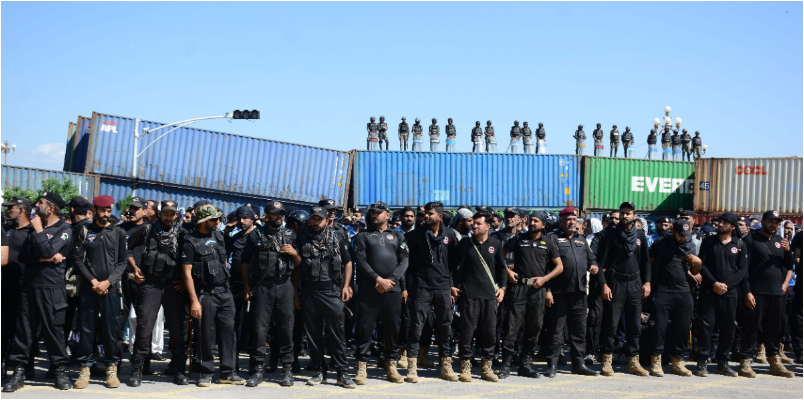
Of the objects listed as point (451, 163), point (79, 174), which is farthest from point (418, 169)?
point (79, 174)

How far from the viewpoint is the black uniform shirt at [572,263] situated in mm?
8539

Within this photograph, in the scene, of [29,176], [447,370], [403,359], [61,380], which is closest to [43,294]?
[61,380]

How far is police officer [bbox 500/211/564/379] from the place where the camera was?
27.6 feet

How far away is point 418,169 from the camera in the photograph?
32219 millimetres

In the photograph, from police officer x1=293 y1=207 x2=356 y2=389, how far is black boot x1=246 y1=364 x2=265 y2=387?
1.63 ft

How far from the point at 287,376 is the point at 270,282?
97 cm

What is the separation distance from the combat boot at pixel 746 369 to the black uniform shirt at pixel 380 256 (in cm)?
415

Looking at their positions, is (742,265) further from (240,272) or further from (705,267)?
(240,272)

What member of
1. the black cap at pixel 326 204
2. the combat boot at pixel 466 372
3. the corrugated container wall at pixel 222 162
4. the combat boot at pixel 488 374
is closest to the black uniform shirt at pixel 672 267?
the combat boot at pixel 488 374

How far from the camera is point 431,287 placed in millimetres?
8133

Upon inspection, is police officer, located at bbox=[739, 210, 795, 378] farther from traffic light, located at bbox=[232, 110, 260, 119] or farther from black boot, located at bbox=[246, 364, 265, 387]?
traffic light, located at bbox=[232, 110, 260, 119]

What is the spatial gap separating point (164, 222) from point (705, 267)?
6.00 meters

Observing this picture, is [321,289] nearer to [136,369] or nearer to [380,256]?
[380,256]

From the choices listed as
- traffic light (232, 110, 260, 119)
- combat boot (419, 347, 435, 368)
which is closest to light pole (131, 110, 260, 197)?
traffic light (232, 110, 260, 119)
